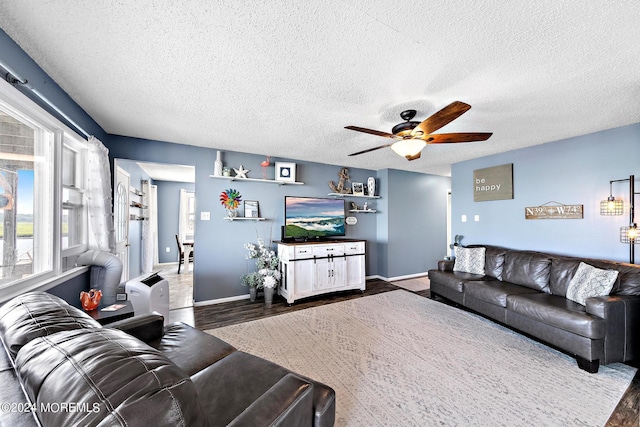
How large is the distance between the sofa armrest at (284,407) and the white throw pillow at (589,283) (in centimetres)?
296

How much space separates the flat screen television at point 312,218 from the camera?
4410 mm

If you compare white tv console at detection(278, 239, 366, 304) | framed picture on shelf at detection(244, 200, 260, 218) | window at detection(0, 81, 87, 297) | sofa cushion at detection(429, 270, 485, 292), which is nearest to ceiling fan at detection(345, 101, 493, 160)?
sofa cushion at detection(429, 270, 485, 292)

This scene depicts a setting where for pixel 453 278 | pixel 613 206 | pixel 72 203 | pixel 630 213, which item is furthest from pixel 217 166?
pixel 630 213

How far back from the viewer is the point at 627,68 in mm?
1787

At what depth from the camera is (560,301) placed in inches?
101

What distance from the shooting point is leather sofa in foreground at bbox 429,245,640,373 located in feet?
7.04

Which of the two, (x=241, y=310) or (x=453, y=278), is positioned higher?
(x=453, y=278)

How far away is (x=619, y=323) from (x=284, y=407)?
301 centimetres

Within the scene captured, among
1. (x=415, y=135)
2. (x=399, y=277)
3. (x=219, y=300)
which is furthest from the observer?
(x=399, y=277)

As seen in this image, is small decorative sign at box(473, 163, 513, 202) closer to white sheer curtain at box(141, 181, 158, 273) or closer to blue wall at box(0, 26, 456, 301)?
blue wall at box(0, 26, 456, 301)

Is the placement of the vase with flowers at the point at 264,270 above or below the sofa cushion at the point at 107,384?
below

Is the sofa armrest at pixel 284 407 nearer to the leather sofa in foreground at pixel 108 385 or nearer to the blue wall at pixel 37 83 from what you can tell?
the leather sofa in foreground at pixel 108 385

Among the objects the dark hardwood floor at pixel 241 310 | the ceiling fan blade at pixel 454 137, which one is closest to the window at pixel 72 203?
the dark hardwood floor at pixel 241 310

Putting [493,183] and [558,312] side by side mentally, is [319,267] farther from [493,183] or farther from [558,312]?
[493,183]
